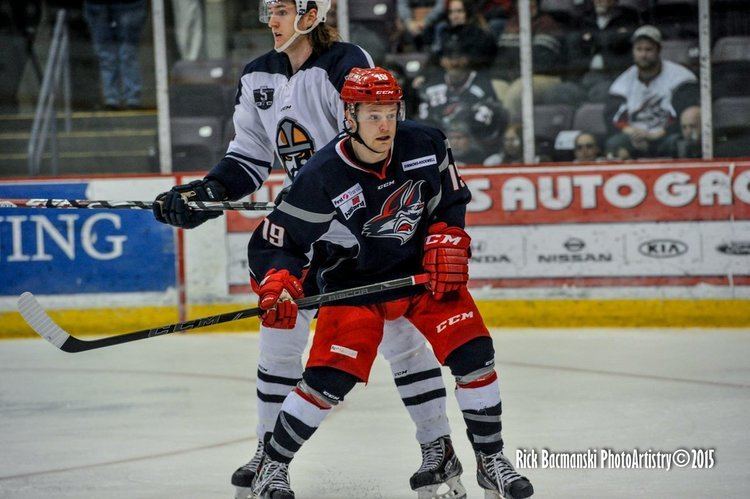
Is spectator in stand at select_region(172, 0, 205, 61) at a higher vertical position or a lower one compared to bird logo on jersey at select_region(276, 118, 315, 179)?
higher

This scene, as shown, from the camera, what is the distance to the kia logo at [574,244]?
5926 mm

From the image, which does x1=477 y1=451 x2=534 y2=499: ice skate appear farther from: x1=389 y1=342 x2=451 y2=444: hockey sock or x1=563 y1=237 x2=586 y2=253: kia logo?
x1=563 y1=237 x2=586 y2=253: kia logo

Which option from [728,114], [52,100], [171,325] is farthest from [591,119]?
[171,325]

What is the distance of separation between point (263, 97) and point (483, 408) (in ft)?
3.35

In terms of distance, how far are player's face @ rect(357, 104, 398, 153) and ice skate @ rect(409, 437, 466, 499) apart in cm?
77

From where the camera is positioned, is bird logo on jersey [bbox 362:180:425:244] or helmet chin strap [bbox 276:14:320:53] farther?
helmet chin strap [bbox 276:14:320:53]

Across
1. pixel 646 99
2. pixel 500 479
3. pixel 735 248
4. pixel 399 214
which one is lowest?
pixel 500 479

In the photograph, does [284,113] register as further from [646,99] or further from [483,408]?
[646,99]

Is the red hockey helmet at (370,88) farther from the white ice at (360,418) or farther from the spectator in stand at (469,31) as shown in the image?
the spectator in stand at (469,31)

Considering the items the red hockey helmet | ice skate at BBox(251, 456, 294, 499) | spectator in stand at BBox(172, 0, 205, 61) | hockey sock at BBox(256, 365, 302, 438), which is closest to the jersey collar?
the red hockey helmet

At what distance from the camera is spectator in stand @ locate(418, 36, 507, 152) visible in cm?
611

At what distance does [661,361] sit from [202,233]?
2.35 meters

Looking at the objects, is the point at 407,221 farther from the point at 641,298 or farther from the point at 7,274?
the point at 7,274

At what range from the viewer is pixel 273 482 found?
9.81ft
